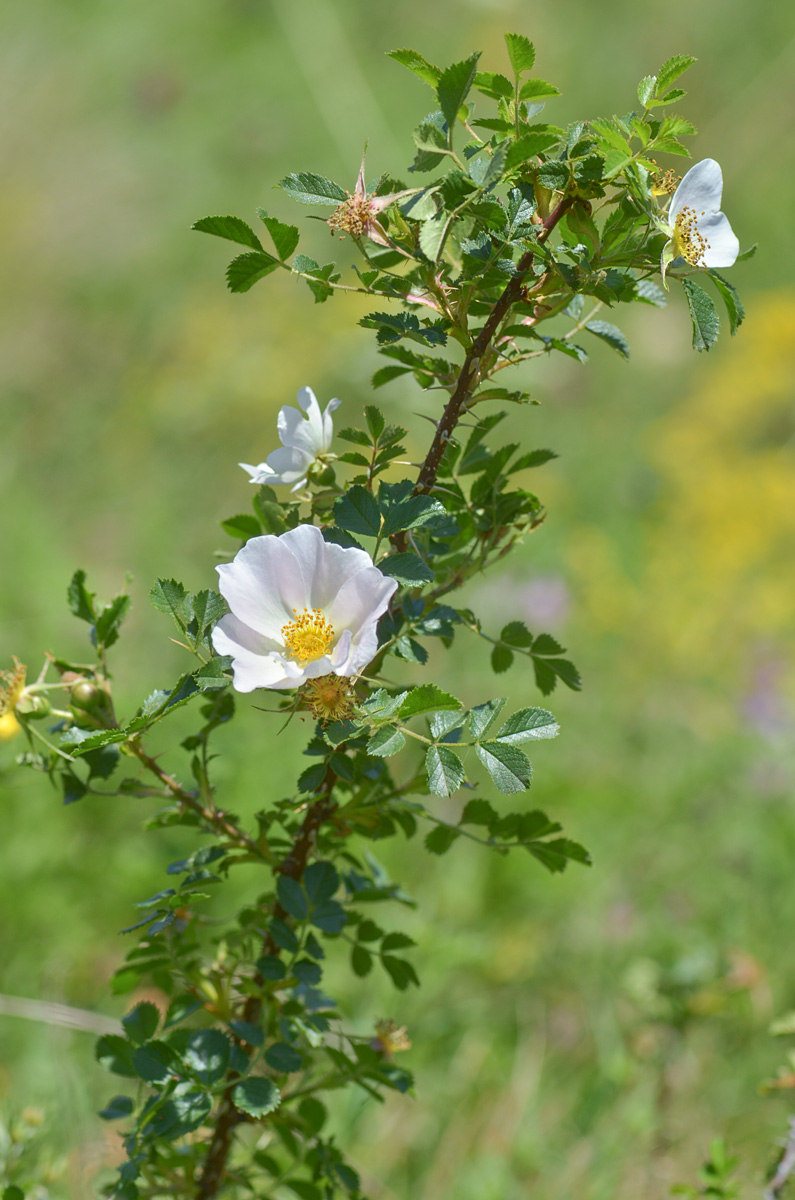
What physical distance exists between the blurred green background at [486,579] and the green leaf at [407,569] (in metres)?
0.83

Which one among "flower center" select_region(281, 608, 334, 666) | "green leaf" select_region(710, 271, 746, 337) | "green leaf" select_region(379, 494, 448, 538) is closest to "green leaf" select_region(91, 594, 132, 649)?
"flower center" select_region(281, 608, 334, 666)

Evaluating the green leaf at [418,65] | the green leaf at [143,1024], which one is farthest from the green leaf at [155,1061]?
the green leaf at [418,65]

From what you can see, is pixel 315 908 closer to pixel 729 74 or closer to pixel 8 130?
pixel 8 130

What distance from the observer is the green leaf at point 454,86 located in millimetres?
813

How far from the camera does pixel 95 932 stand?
2252 mm

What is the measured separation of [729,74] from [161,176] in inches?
160

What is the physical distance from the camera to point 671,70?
85cm

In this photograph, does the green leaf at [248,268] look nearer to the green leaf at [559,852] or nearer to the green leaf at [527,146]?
the green leaf at [527,146]

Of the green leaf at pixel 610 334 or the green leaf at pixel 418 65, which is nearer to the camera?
the green leaf at pixel 418 65

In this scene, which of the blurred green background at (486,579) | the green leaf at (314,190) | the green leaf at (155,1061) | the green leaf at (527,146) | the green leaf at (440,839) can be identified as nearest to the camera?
the green leaf at (527,146)

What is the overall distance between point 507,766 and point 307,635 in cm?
22

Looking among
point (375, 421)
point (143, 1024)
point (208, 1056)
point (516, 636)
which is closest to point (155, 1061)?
point (208, 1056)

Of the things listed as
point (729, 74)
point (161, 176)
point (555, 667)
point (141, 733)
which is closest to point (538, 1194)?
point (555, 667)

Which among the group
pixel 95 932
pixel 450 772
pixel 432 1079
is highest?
pixel 450 772
